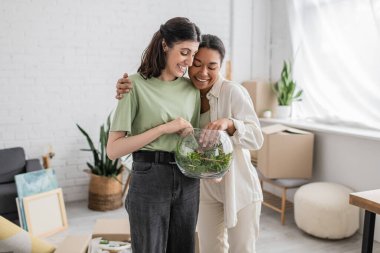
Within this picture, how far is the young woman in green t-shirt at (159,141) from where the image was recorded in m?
1.32

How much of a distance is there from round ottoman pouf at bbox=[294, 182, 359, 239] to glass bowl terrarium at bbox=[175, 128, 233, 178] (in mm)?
1987

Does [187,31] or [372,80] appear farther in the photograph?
Answer: [372,80]

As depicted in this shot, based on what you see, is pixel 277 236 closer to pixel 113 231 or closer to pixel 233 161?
pixel 113 231

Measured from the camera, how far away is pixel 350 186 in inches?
128

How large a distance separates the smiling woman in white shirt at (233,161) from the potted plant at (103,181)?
216 centimetres

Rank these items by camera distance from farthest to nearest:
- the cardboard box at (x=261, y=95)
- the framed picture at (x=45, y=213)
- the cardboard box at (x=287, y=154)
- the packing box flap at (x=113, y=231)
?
the cardboard box at (x=261, y=95) < the cardboard box at (x=287, y=154) < the framed picture at (x=45, y=213) < the packing box flap at (x=113, y=231)

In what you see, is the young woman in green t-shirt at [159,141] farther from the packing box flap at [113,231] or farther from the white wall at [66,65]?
the white wall at [66,65]

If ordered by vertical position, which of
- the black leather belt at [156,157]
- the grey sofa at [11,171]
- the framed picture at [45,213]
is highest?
the black leather belt at [156,157]

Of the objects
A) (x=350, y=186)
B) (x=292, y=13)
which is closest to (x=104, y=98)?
(x=292, y=13)

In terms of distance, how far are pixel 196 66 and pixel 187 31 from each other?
9.6 inches

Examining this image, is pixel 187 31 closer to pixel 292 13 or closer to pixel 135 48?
pixel 135 48

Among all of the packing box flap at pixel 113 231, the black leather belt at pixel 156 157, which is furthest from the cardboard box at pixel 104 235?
the black leather belt at pixel 156 157

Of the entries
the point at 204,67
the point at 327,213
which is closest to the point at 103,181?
the point at 327,213

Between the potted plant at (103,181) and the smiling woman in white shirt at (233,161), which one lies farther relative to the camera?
the potted plant at (103,181)
